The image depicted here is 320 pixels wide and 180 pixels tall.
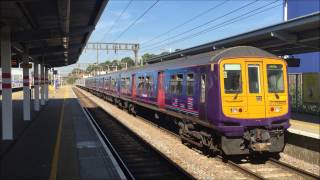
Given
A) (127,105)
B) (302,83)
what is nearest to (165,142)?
(302,83)

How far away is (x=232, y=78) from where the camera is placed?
12.2m

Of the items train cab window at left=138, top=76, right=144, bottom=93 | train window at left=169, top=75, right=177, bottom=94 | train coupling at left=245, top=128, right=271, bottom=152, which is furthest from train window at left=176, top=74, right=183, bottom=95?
train cab window at left=138, top=76, right=144, bottom=93

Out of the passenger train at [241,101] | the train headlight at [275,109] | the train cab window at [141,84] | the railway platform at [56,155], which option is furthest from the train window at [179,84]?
the train cab window at [141,84]

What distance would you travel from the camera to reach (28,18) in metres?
16.6

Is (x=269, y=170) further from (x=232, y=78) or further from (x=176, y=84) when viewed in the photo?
(x=176, y=84)

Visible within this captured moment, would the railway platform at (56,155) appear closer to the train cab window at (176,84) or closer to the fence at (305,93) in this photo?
the train cab window at (176,84)

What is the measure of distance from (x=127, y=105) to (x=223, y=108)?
18703mm

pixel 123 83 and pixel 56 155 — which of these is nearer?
pixel 56 155

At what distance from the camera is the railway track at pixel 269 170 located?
36.1 feet

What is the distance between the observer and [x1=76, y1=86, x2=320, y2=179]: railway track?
1100 centimetres

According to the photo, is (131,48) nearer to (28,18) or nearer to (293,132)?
(28,18)

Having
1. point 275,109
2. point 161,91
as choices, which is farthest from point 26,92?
point 275,109

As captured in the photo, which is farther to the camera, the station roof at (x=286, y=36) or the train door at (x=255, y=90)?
the station roof at (x=286, y=36)

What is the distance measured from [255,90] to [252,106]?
1.47ft
